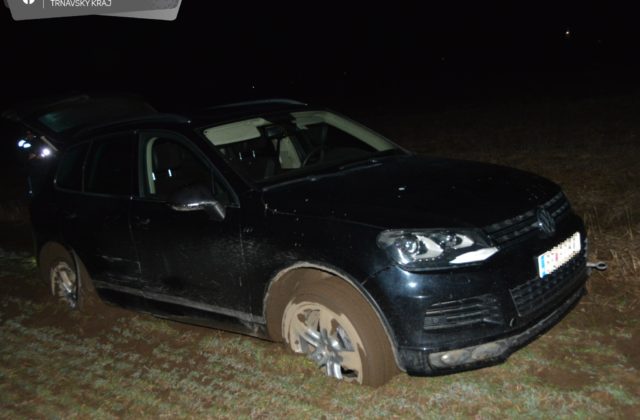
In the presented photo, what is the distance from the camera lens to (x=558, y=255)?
370 centimetres

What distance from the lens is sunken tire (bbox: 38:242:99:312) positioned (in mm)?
5531

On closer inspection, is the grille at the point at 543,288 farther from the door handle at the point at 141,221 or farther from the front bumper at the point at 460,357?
the door handle at the point at 141,221

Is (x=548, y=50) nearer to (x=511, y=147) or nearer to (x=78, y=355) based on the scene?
(x=511, y=147)

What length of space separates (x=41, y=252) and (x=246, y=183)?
109 inches

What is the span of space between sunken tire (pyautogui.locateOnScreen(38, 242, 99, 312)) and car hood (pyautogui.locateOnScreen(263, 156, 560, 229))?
2320mm

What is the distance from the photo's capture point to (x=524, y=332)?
3.47m

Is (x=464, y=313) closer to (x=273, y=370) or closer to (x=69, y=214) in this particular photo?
(x=273, y=370)

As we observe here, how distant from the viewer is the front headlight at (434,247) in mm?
3371

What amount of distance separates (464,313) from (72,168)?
11.9 feet

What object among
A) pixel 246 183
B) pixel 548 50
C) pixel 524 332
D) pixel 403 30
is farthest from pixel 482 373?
pixel 403 30

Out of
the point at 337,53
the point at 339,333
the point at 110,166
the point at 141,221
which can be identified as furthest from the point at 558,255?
the point at 337,53

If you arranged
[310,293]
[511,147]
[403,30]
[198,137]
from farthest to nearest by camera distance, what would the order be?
[403,30] → [511,147] → [198,137] → [310,293]

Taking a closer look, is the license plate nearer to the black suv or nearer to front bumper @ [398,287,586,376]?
the black suv

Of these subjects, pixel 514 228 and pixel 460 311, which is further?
pixel 514 228
